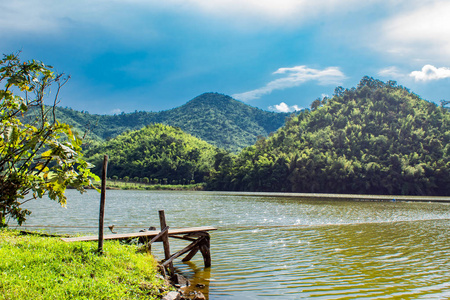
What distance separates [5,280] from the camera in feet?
20.5

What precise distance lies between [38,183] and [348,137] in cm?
10821

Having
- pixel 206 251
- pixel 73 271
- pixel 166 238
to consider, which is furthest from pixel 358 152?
pixel 73 271

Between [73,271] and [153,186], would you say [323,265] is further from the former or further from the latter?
[153,186]

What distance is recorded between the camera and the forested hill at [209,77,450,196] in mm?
82562

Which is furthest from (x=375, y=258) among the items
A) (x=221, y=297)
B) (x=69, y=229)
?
(x=69, y=229)

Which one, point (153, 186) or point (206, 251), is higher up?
point (206, 251)

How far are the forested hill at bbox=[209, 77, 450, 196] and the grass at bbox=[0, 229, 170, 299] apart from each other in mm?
81293

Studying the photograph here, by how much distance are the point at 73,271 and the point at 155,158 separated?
137290 millimetres

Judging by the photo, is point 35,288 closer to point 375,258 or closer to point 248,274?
point 248,274

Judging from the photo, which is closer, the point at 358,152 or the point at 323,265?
the point at 323,265

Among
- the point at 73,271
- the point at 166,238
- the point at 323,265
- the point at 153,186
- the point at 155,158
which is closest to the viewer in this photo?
the point at 73,271

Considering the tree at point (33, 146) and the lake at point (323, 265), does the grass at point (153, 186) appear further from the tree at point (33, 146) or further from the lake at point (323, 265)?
the tree at point (33, 146)

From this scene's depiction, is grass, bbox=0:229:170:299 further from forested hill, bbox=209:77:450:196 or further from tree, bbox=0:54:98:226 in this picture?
forested hill, bbox=209:77:450:196

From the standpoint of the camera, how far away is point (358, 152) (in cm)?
9900
